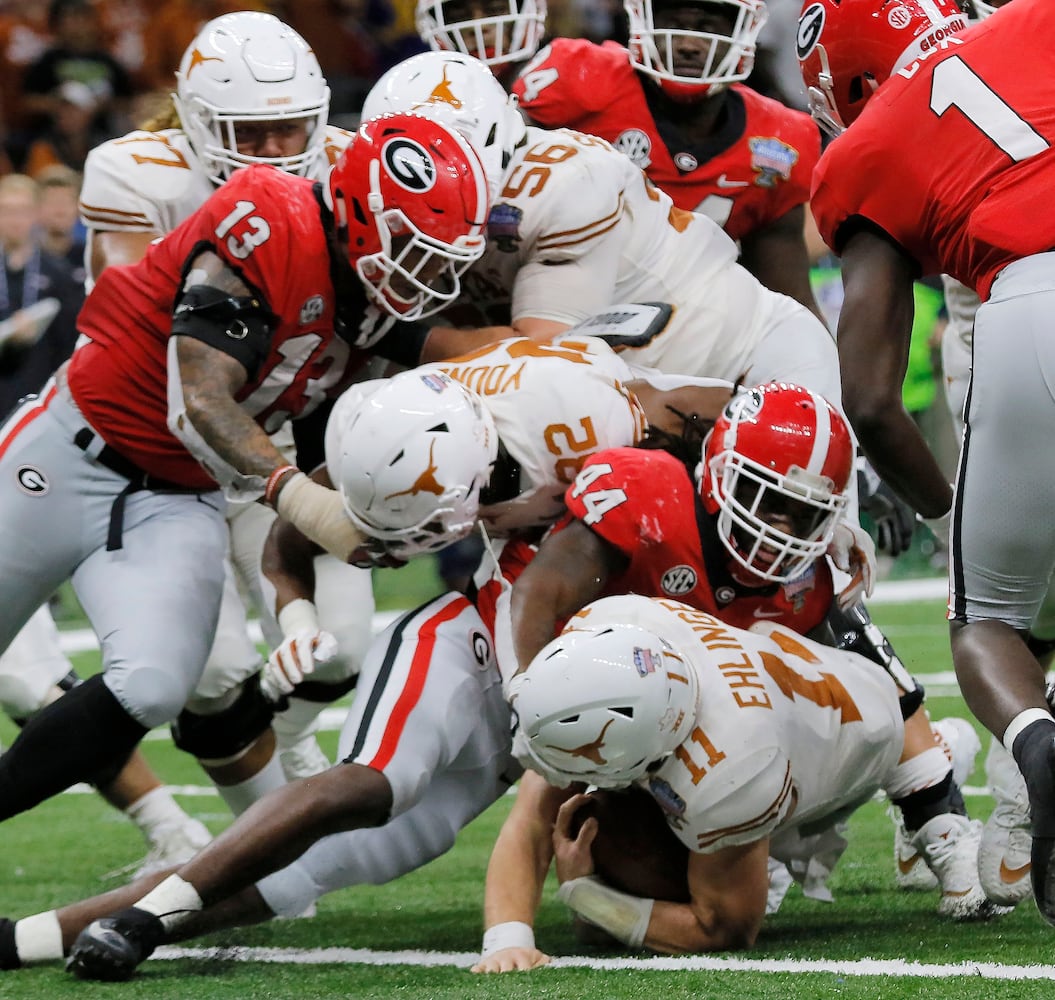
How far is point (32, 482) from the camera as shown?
367cm

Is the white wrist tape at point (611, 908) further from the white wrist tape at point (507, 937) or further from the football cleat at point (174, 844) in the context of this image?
the football cleat at point (174, 844)

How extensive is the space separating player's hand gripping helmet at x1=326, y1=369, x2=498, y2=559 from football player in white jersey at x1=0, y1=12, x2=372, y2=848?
0.94m

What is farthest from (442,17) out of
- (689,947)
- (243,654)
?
(689,947)

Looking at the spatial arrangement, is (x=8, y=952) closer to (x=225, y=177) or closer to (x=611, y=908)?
(x=611, y=908)

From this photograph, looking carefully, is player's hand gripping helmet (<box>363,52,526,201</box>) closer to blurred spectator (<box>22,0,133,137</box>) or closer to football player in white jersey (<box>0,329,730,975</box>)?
football player in white jersey (<box>0,329,730,975</box>)

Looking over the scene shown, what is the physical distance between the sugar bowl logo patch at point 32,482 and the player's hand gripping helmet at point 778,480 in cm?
128

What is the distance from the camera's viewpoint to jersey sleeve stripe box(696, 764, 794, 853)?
3070 millimetres

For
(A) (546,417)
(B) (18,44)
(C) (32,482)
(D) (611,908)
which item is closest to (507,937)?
(D) (611,908)

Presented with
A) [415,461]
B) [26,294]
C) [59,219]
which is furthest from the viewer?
[59,219]

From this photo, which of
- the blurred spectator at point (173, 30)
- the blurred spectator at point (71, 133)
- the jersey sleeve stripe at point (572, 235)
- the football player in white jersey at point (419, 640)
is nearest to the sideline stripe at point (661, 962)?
the football player in white jersey at point (419, 640)

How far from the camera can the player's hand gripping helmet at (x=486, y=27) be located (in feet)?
15.0

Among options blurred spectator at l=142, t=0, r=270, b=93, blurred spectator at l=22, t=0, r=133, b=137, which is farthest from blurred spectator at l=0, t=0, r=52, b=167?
blurred spectator at l=142, t=0, r=270, b=93

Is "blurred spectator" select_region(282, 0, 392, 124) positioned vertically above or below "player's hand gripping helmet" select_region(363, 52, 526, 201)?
below

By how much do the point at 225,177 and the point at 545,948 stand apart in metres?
1.88
